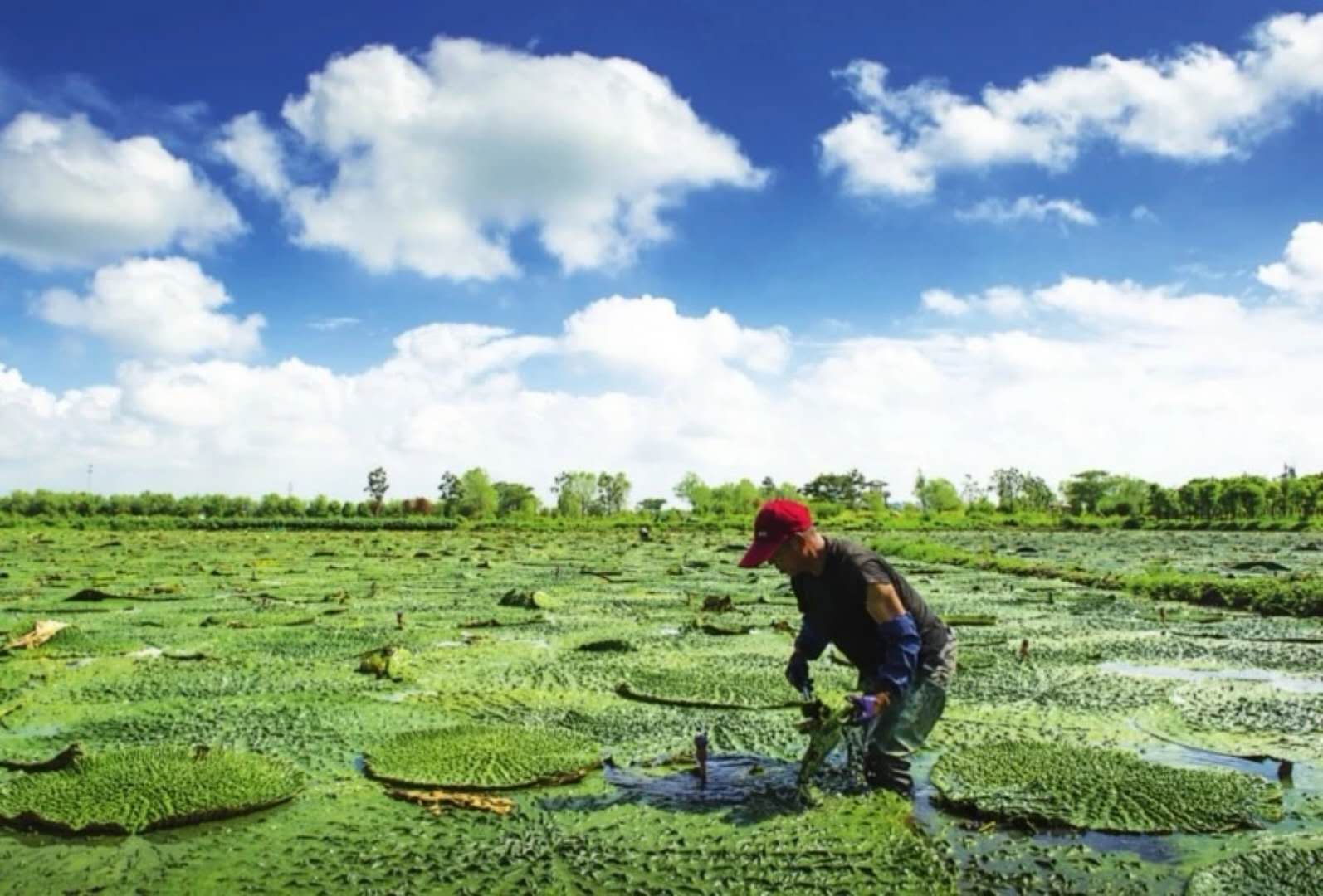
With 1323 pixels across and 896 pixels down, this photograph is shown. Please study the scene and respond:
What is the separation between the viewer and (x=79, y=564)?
17.1m

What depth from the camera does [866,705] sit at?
3520 mm

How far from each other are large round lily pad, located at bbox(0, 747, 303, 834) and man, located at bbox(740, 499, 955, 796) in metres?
2.20

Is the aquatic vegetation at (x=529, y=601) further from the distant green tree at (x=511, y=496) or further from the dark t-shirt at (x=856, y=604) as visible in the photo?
the distant green tree at (x=511, y=496)

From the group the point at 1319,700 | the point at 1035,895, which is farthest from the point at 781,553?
the point at 1319,700

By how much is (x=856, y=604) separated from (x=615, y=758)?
1401mm

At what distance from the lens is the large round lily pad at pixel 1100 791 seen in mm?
3490

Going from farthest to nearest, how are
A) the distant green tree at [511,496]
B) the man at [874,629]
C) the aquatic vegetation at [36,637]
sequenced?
the distant green tree at [511,496] < the aquatic vegetation at [36,637] < the man at [874,629]

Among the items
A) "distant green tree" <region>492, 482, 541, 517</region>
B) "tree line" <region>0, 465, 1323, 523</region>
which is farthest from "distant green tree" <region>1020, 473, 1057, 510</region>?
"distant green tree" <region>492, 482, 541, 517</region>

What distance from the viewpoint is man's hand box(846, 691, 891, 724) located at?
11.5ft

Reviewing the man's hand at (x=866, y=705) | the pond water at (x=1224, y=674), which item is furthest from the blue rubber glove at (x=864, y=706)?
the pond water at (x=1224, y=674)

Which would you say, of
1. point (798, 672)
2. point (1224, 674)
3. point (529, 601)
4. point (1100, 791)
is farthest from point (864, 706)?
point (529, 601)

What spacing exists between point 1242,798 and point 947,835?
1.25 meters

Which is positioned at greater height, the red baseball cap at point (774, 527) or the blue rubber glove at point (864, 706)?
the red baseball cap at point (774, 527)

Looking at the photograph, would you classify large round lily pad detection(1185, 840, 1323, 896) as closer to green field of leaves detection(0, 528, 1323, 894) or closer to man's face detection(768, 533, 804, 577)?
green field of leaves detection(0, 528, 1323, 894)
